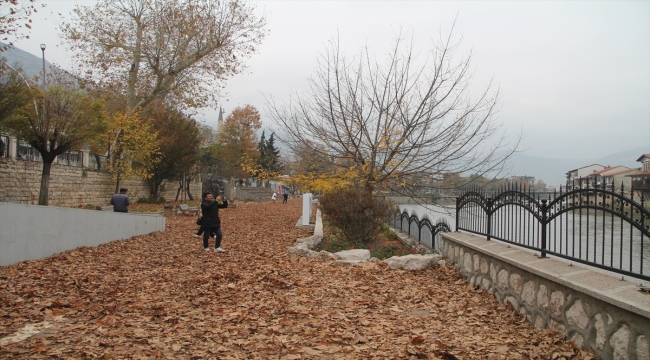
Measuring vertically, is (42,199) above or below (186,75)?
below

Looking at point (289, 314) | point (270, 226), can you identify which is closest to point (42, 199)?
point (270, 226)

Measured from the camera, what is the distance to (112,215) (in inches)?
499

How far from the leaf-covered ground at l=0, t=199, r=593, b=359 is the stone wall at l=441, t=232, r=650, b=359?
0.16 meters

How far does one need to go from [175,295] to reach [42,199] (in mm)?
15278

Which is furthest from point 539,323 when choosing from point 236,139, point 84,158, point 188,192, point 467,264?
point 236,139

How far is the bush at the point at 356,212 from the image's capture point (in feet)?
37.4

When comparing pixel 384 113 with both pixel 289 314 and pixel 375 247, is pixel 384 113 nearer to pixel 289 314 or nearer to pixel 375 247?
pixel 375 247

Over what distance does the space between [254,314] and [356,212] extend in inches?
252

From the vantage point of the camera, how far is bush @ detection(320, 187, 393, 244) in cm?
1140

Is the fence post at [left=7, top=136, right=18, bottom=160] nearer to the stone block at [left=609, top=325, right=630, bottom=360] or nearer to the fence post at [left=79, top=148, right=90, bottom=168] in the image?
the fence post at [left=79, top=148, right=90, bottom=168]

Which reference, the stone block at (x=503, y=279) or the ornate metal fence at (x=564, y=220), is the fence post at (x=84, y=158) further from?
the stone block at (x=503, y=279)

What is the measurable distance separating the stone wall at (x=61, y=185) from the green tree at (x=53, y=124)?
117 centimetres

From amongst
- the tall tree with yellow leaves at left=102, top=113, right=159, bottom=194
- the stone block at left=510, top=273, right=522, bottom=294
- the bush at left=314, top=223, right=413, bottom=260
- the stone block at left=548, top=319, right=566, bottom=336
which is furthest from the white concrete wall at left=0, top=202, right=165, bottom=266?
the tall tree with yellow leaves at left=102, top=113, right=159, bottom=194

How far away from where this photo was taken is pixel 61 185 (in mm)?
22297
